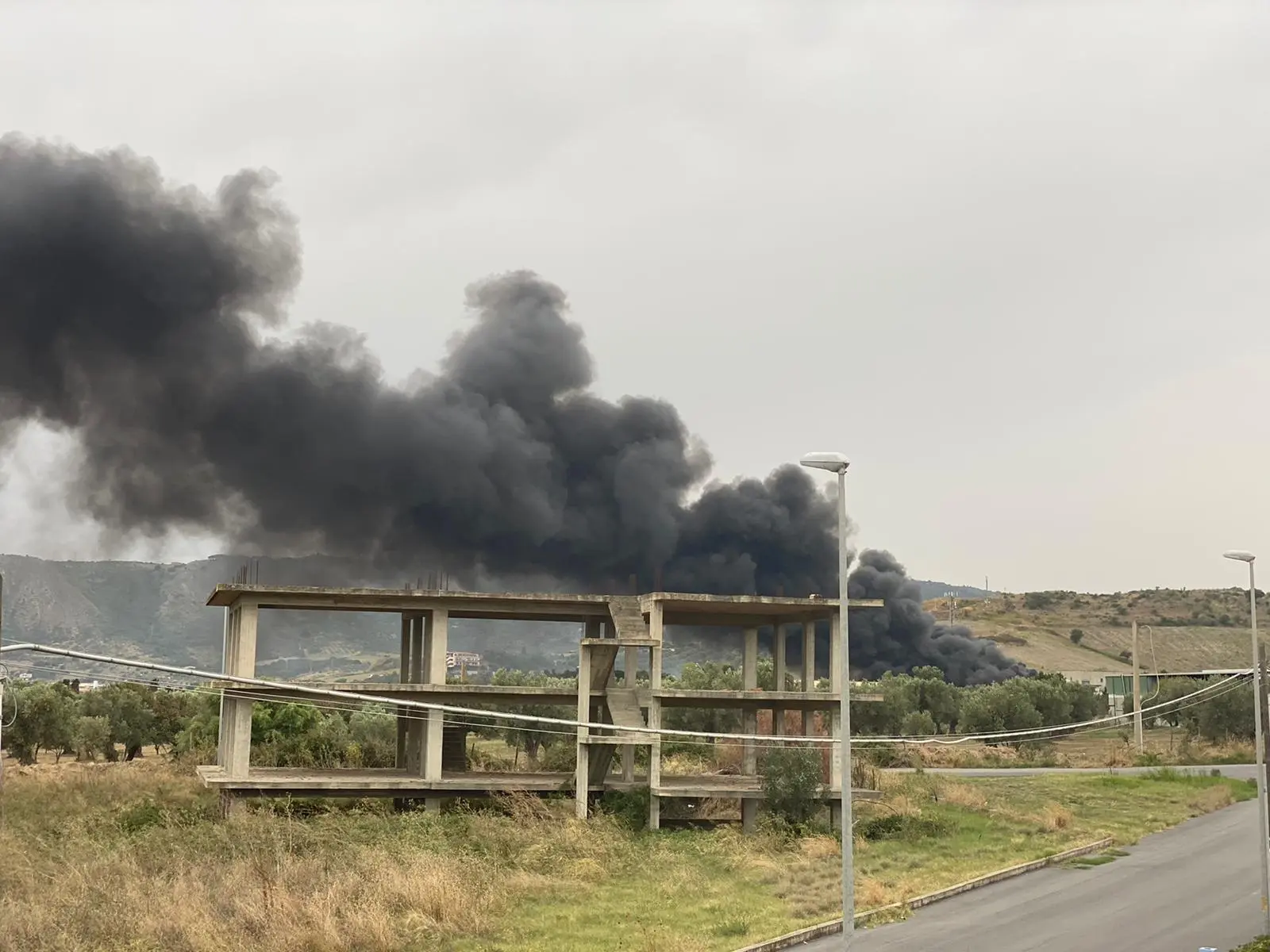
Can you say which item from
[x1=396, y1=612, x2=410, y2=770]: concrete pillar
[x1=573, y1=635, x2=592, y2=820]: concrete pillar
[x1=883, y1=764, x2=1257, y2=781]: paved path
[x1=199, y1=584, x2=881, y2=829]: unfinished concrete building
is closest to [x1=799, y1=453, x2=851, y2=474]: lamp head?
[x1=199, y1=584, x2=881, y2=829]: unfinished concrete building

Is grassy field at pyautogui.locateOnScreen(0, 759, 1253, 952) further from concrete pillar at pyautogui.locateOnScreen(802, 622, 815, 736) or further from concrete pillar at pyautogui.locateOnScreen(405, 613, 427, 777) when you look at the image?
concrete pillar at pyautogui.locateOnScreen(802, 622, 815, 736)

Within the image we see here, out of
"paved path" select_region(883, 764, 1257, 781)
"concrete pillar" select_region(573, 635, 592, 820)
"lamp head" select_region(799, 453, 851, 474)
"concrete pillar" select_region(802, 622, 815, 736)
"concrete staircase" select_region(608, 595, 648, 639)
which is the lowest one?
"paved path" select_region(883, 764, 1257, 781)

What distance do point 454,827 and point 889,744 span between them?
43.8 m

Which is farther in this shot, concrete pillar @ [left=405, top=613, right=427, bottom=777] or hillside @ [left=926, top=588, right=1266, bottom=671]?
hillside @ [left=926, top=588, right=1266, bottom=671]

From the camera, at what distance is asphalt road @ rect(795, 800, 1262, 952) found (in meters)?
27.6

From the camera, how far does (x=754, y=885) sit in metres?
34.1

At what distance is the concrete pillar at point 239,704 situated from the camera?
4203 centimetres

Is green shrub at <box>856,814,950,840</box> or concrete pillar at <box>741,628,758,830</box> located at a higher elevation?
concrete pillar at <box>741,628,758,830</box>

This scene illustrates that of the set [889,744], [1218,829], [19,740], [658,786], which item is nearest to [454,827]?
[658,786]

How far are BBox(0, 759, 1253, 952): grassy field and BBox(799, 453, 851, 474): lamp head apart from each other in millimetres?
10763

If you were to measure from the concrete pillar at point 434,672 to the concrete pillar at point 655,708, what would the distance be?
734 cm

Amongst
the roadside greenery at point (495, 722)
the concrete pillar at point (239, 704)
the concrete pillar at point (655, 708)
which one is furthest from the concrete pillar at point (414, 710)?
the concrete pillar at point (655, 708)

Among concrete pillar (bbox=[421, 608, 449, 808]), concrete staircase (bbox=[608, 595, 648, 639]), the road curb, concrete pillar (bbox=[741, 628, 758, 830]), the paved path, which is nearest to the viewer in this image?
the road curb

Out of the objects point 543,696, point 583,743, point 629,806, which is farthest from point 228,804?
point 629,806
